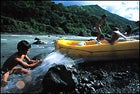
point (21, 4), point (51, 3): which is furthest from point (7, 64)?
point (51, 3)

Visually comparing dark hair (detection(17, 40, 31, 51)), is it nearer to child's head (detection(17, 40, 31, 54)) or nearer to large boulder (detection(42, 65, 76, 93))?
child's head (detection(17, 40, 31, 54))

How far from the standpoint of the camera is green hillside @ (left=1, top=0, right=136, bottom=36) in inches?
2375

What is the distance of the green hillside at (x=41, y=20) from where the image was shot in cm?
6031

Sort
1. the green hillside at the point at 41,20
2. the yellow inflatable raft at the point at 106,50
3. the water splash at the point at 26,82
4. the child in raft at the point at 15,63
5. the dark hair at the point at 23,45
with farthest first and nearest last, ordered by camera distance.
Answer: the green hillside at the point at 41,20 → the yellow inflatable raft at the point at 106,50 → the water splash at the point at 26,82 → the child in raft at the point at 15,63 → the dark hair at the point at 23,45

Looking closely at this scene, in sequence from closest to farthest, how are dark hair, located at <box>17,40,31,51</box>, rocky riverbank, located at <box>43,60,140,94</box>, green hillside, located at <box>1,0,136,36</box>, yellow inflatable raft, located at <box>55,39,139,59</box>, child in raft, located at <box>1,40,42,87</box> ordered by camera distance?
1. dark hair, located at <box>17,40,31,51</box>
2. child in raft, located at <box>1,40,42,87</box>
3. rocky riverbank, located at <box>43,60,140,94</box>
4. yellow inflatable raft, located at <box>55,39,139,59</box>
5. green hillside, located at <box>1,0,136,36</box>

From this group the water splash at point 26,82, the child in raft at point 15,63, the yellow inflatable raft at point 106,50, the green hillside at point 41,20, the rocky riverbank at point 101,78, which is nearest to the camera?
the child in raft at point 15,63

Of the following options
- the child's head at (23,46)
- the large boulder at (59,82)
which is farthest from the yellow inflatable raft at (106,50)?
the child's head at (23,46)

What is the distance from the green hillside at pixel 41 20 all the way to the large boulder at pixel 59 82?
48912 millimetres

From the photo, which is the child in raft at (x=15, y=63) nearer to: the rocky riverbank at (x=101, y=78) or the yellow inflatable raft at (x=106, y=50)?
the rocky riverbank at (x=101, y=78)

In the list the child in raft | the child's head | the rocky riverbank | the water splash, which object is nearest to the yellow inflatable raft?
the rocky riverbank

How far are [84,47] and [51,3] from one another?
8670cm

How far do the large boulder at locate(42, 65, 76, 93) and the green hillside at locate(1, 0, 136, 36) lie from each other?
48912mm

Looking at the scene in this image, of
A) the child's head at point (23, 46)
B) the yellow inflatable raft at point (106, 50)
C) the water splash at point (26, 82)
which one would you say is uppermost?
the child's head at point (23, 46)

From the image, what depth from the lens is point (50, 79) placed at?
22.1 ft
